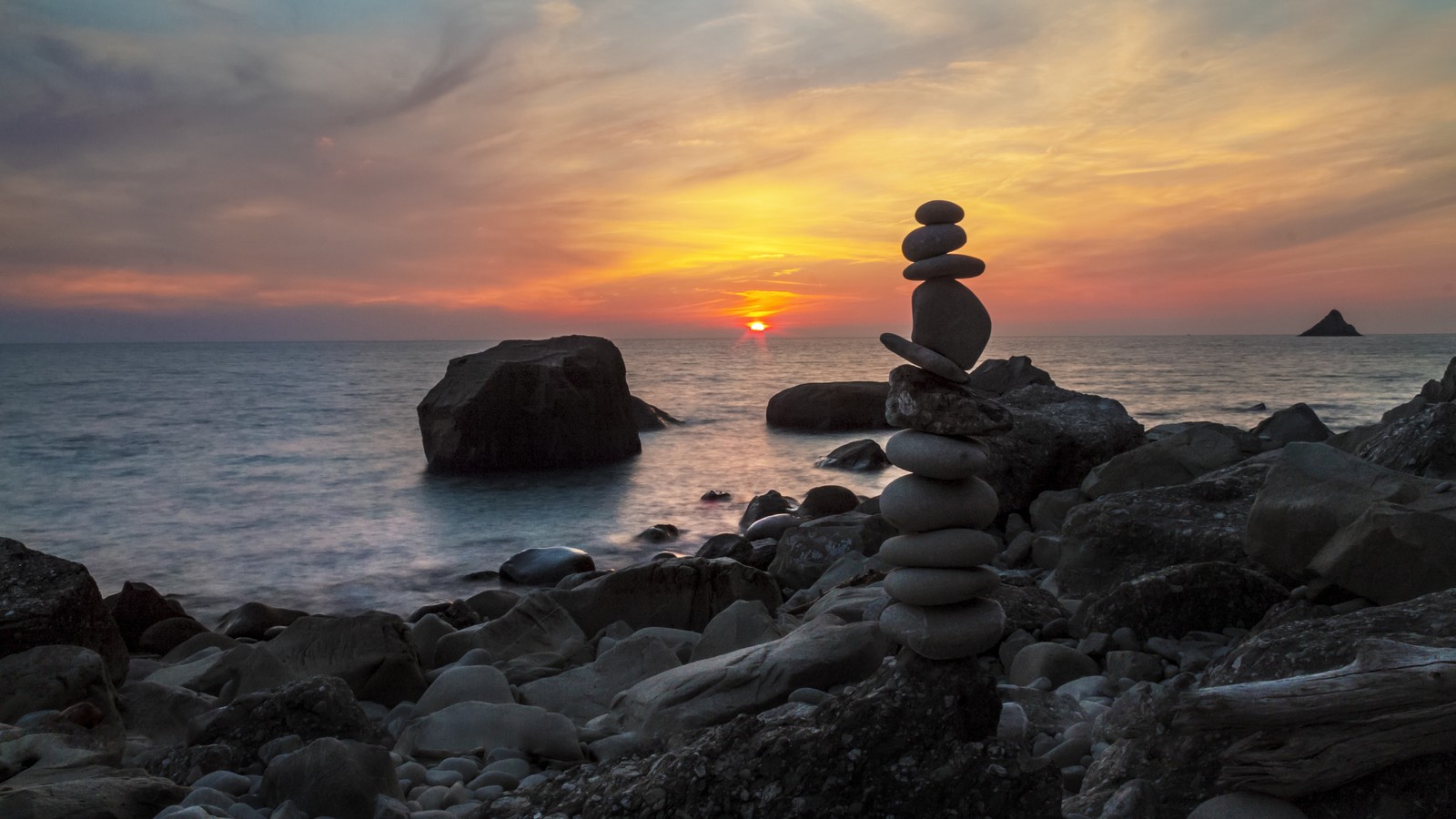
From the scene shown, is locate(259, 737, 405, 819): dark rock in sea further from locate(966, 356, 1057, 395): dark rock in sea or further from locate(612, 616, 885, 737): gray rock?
locate(966, 356, 1057, 395): dark rock in sea

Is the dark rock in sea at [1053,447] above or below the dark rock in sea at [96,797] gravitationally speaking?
above

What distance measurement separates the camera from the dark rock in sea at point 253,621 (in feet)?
30.0

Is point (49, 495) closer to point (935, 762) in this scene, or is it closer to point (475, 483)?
point (475, 483)

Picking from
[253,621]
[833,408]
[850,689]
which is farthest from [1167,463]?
[833,408]

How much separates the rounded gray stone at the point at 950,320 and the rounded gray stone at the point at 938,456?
356mm

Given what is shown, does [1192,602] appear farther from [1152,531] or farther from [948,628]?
[948,628]

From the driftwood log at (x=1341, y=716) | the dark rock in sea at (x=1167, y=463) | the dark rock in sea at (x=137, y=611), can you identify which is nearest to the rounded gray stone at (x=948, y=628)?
the driftwood log at (x=1341, y=716)

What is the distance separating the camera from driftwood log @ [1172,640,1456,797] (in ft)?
9.77

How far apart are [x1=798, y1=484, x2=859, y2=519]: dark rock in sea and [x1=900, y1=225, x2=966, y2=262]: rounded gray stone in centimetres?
984

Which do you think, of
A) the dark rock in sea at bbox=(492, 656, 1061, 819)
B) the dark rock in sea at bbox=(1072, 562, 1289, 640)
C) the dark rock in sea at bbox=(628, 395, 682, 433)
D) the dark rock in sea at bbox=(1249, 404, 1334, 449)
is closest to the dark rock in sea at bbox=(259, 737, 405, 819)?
the dark rock in sea at bbox=(492, 656, 1061, 819)

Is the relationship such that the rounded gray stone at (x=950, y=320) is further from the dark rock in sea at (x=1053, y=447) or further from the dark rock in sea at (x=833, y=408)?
the dark rock in sea at (x=833, y=408)

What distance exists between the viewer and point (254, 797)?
4141mm

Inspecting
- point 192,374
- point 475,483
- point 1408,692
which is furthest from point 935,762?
point 192,374

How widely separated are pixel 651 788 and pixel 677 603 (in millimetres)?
4609
